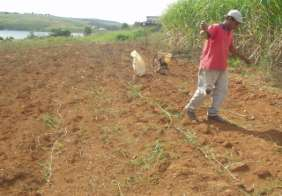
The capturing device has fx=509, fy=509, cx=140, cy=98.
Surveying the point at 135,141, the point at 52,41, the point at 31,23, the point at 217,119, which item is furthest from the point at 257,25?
the point at 31,23

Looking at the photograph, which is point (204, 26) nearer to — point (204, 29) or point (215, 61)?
point (204, 29)

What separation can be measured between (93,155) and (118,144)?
400mm

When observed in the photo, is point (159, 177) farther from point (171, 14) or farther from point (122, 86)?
point (171, 14)

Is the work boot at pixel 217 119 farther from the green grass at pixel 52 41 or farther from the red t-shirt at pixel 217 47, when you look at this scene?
the green grass at pixel 52 41

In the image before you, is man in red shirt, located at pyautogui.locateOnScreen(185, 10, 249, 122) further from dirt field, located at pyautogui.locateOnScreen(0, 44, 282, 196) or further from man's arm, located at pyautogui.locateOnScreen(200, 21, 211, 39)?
dirt field, located at pyautogui.locateOnScreen(0, 44, 282, 196)

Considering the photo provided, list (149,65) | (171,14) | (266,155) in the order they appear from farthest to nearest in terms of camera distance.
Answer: (171,14)
(149,65)
(266,155)

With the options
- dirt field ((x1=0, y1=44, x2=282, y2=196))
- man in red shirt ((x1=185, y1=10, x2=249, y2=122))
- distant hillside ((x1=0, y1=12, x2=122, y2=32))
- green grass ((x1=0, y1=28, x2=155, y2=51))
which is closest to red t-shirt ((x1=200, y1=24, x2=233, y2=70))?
man in red shirt ((x1=185, y1=10, x2=249, y2=122))

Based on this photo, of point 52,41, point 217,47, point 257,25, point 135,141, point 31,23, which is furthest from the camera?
point 31,23

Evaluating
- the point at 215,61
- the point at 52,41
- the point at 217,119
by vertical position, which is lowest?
the point at 52,41

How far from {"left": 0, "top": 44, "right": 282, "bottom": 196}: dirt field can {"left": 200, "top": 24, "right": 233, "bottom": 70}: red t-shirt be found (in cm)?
73

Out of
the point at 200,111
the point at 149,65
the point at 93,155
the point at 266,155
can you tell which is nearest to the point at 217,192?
the point at 266,155

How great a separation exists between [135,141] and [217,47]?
149cm

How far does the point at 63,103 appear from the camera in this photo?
784cm

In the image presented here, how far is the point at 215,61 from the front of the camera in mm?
6074
